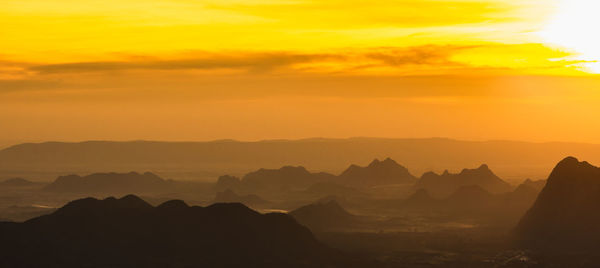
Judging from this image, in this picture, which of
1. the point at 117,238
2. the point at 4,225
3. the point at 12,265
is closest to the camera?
the point at 12,265

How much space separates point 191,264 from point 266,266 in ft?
52.2

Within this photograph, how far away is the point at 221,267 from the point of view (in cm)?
19300

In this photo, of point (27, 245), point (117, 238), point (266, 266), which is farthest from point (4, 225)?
point (266, 266)

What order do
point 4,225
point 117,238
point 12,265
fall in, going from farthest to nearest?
point 117,238, point 4,225, point 12,265

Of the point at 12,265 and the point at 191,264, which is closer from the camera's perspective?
the point at 12,265

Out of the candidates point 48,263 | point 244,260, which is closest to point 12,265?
point 48,263

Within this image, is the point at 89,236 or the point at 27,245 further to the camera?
the point at 89,236

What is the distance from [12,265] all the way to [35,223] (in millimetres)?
19353

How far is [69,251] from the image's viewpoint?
619 ft

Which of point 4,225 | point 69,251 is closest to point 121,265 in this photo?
point 69,251

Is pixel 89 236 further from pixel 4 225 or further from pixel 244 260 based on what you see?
pixel 244 260

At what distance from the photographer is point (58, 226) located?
650 feet

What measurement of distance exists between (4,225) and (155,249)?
31.3 meters

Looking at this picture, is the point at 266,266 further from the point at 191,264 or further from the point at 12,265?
the point at 12,265
